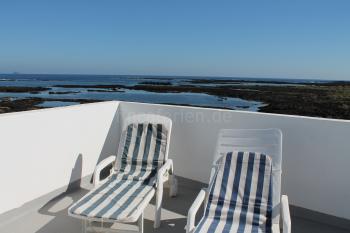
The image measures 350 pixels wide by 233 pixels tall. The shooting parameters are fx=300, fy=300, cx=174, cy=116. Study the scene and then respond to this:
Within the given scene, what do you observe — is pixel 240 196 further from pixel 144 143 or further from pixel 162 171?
pixel 144 143

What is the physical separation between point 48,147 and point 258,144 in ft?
7.41

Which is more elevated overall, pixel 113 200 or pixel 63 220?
pixel 113 200

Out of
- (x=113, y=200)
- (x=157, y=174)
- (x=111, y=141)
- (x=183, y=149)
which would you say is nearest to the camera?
(x=113, y=200)

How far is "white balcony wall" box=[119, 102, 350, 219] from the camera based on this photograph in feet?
9.57

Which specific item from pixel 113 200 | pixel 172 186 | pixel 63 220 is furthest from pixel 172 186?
pixel 63 220

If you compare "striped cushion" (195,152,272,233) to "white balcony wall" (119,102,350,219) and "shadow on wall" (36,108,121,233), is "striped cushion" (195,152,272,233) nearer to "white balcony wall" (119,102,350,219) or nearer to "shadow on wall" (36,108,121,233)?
"white balcony wall" (119,102,350,219)

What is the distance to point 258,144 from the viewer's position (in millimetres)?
2947

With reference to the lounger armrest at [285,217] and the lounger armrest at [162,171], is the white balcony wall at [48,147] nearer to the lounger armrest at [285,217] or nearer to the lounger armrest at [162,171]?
the lounger armrest at [162,171]

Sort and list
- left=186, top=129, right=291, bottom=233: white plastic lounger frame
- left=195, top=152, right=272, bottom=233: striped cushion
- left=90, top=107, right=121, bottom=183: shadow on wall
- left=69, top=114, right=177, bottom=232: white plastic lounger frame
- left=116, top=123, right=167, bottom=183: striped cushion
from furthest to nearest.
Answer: left=90, top=107, right=121, bottom=183: shadow on wall, left=116, top=123, right=167, bottom=183: striped cushion, left=69, top=114, right=177, bottom=232: white plastic lounger frame, left=186, top=129, right=291, bottom=233: white plastic lounger frame, left=195, top=152, right=272, bottom=233: striped cushion

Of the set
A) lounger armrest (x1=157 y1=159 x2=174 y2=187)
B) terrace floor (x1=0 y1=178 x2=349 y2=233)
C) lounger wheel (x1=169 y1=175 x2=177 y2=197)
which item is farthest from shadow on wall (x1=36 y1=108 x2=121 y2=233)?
lounger wheel (x1=169 y1=175 x2=177 y2=197)

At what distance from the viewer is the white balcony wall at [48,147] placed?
115 inches

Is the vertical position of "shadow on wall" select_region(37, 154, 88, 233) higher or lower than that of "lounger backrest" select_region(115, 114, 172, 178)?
lower

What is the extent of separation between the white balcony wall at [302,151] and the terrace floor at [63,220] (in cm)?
24

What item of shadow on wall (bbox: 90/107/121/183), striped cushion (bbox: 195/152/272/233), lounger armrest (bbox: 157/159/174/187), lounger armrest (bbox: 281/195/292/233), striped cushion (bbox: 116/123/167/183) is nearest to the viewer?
lounger armrest (bbox: 281/195/292/233)
